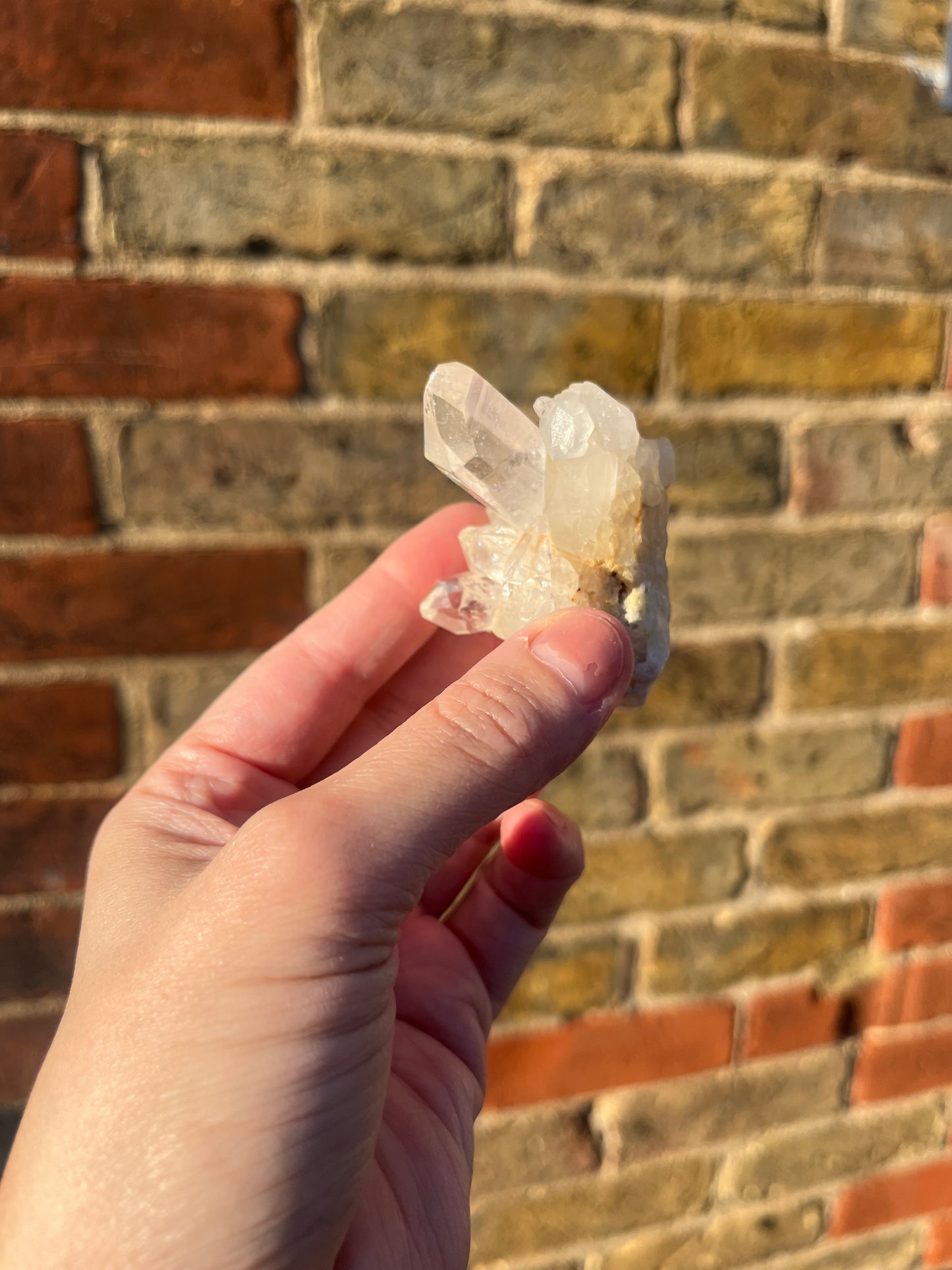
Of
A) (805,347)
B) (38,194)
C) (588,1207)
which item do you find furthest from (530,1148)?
(38,194)

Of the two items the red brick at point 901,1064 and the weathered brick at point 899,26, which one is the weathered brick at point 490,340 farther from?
the red brick at point 901,1064

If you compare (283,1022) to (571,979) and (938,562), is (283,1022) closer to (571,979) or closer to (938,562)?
(571,979)

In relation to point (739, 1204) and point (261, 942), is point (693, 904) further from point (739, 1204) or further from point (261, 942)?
point (261, 942)

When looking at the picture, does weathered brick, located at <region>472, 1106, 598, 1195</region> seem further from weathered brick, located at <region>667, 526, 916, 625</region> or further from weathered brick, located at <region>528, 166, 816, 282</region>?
weathered brick, located at <region>528, 166, 816, 282</region>

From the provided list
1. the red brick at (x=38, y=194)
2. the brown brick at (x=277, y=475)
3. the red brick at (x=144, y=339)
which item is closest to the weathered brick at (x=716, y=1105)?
the brown brick at (x=277, y=475)

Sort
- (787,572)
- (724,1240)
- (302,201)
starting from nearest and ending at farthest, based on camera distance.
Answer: (302,201)
(787,572)
(724,1240)

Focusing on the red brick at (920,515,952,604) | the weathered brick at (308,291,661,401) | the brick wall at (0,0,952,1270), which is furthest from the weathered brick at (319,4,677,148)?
the red brick at (920,515,952,604)
